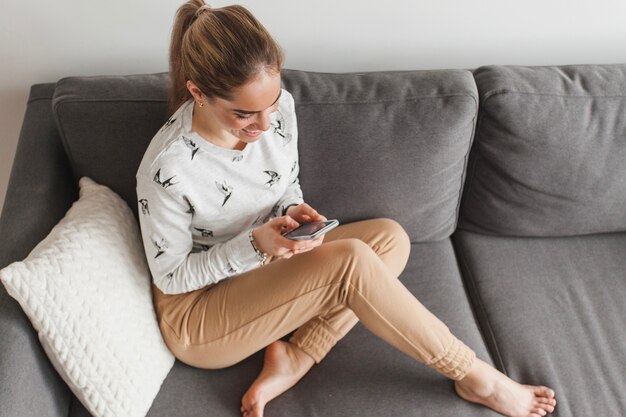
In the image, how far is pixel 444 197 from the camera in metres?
1.55

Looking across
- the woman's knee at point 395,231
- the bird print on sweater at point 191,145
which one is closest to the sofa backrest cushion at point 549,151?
the woman's knee at point 395,231

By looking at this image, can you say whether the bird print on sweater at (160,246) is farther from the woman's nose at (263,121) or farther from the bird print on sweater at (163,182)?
the woman's nose at (263,121)

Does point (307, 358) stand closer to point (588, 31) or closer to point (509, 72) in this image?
point (509, 72)

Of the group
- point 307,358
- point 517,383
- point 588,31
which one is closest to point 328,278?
point 307,358

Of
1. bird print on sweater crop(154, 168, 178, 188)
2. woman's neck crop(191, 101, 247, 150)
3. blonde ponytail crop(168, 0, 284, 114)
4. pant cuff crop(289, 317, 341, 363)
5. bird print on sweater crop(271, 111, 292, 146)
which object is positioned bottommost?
pant cuff crop(289, 317, 341, 363)

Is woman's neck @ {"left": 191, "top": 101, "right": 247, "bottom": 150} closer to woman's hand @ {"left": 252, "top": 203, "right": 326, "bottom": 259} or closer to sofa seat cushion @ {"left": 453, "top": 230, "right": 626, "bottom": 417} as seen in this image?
woman's hand @ {"left": 252, "top": 203, "right": 326, "bottom": 259}

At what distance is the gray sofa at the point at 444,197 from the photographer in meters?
1.32

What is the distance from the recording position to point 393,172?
4.81 ft

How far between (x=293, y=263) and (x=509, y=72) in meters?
0.71

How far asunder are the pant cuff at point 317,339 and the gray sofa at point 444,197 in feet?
0.11

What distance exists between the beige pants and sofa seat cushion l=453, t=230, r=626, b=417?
0.20 m

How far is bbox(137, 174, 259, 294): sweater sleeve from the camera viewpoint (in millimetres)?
1208

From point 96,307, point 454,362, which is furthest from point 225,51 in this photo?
point 454,362

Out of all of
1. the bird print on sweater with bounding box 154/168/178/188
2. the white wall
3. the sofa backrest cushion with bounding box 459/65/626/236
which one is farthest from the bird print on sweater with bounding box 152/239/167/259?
the sofa backrest cushion with bounding box 459/65/626/236
